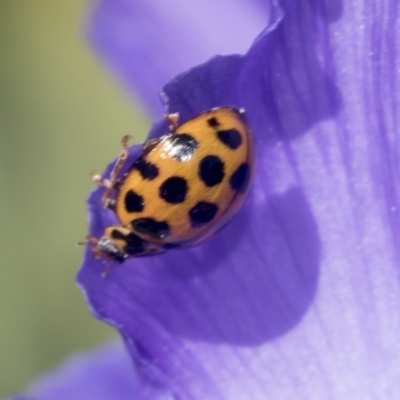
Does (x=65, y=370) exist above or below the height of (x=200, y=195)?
below

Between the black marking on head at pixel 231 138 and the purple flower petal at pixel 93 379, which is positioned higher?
the black marking on head at pixel 231 138

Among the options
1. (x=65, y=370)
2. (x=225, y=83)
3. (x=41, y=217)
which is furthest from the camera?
(x=41, y=217)

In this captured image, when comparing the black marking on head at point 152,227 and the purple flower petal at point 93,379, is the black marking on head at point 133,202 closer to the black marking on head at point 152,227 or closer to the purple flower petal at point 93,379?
the black marking on head at point 152,227

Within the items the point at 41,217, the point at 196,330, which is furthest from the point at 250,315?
the point at 41,217

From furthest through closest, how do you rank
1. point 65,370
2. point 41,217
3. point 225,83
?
1. point 41,217
2. point 65,370
3. point 225,83

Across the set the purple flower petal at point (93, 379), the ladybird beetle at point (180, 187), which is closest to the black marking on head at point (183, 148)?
the ladybird beetle at point (180, 187)

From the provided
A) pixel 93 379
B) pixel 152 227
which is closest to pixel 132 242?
pixel 152 227

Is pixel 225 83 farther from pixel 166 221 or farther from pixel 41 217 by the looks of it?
pixel 41 217
